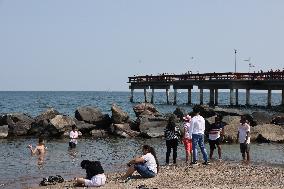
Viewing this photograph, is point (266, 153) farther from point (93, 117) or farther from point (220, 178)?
point (93, 117)

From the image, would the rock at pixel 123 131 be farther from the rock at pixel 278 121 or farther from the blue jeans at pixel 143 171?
the blue jeans at pixel 143 171

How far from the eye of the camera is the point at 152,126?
104 ft

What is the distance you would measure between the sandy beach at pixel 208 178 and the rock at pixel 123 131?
47.1 ft

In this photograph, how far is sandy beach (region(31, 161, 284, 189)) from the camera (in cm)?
1337

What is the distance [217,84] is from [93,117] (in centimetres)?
2635

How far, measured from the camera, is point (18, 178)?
16.5 meters

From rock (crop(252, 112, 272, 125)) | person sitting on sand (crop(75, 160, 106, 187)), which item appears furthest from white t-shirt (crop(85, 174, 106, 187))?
rock (crop(252, 112, 272, 125))

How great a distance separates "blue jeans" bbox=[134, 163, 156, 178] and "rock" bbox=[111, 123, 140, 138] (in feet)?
55.0

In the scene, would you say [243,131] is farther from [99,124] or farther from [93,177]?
[99,124]

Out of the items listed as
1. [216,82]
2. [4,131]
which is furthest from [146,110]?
[216,82]

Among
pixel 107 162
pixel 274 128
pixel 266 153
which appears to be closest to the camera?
pixel 107 162

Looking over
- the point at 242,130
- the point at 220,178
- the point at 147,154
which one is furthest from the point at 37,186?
the point at 242,130

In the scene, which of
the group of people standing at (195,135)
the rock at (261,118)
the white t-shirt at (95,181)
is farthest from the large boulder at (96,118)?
the white t-shirt at (95,181)

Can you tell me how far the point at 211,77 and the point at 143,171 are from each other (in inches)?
1756
